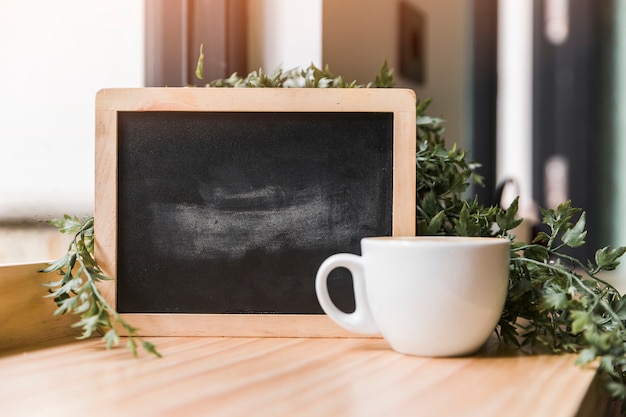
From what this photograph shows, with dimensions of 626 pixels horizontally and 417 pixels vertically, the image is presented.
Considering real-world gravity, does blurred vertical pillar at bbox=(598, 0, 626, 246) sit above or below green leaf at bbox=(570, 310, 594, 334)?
above

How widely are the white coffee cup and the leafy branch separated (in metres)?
0.22

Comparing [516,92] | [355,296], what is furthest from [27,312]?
[516,92]

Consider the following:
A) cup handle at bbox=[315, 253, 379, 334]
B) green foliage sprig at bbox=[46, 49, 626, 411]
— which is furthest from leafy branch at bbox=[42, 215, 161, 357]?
cup handle at bbox=[315, 253, 379, 334]

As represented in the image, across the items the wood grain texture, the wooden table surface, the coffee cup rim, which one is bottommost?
the wooden table surface

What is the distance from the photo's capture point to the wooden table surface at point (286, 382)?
0.47 metres

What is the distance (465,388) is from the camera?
52 cm

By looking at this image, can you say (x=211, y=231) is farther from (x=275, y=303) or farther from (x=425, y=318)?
(x=425, y=318)

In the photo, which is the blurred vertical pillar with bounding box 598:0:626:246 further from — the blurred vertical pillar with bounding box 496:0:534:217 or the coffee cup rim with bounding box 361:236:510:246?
the coffee cup rim with bounding box 361:236:510:246

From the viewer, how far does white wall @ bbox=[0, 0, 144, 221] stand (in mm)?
914

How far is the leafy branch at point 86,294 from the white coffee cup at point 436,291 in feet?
0.72

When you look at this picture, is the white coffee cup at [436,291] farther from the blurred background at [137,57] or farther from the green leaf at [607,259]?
the blurred background at [137,57]

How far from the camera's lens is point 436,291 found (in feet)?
1.97

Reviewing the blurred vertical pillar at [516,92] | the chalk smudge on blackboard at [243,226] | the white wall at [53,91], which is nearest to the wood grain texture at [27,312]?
the chalk smudge on blackboard at [243,226]

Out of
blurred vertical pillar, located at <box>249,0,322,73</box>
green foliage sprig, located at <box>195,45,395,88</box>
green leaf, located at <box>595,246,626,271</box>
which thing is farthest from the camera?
blurred vertical pillar, located at <box>249,0,322,73</box>
